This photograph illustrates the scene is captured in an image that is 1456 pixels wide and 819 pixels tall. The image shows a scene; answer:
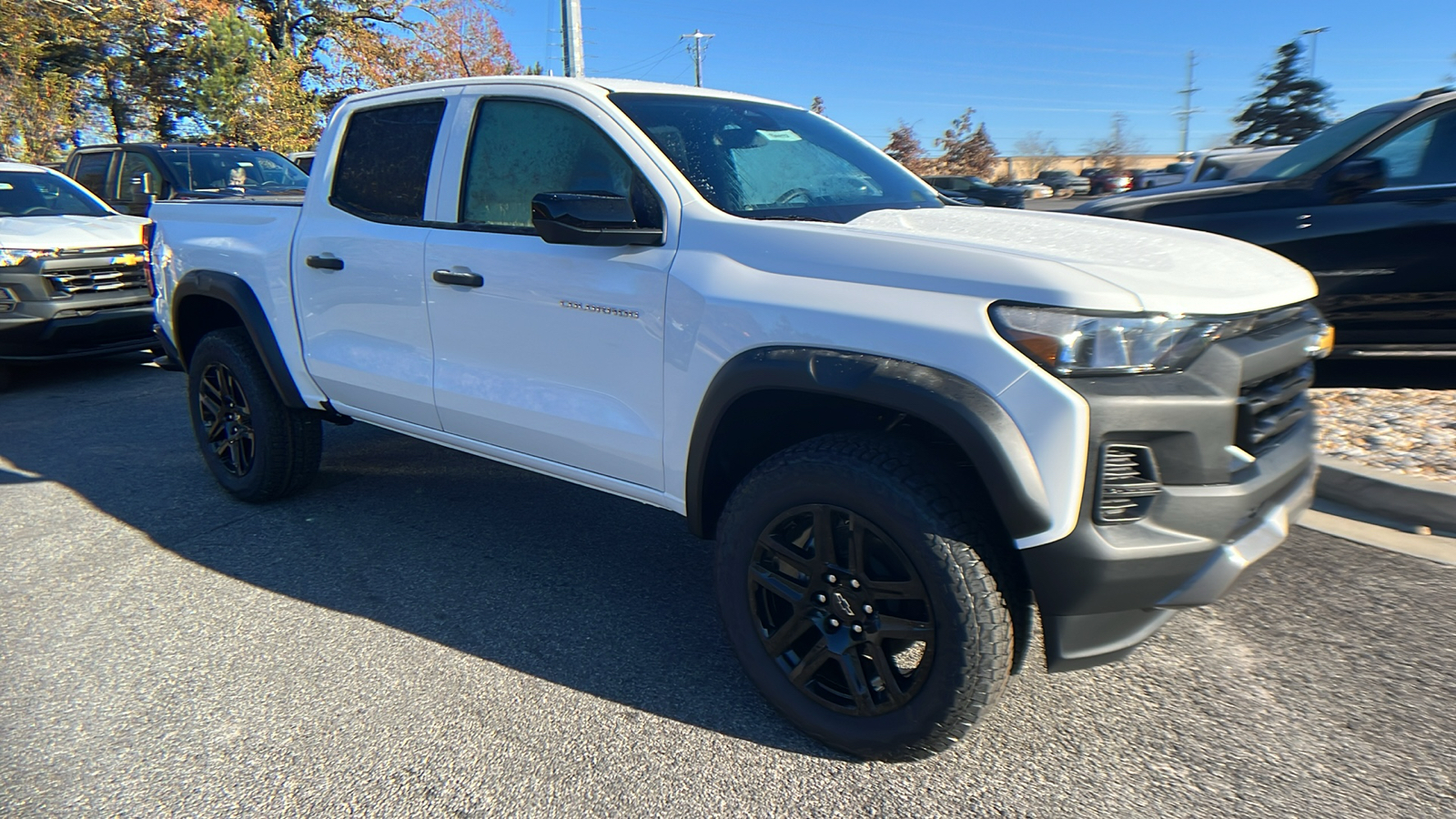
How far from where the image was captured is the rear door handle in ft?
12.9

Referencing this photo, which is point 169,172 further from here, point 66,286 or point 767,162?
point 767,162

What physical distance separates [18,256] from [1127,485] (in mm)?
8125

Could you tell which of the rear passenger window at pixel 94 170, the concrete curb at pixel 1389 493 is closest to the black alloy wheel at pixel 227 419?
the concrete curb at pixel 1389 493

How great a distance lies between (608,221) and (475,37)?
34.9 meters

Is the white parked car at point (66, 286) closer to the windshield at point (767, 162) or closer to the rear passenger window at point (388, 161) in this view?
the rear passenger window at point (388, 161)

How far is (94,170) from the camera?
1056 cm

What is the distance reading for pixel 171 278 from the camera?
16.0 ft

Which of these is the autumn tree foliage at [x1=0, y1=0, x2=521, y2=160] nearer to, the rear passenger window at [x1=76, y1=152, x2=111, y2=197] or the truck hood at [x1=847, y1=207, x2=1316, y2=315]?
the rear passenger window at [x1=76, y1=152, x2=111, y2=197]

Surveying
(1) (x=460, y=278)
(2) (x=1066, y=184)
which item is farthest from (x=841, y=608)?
(2) (x=1066, y=184)

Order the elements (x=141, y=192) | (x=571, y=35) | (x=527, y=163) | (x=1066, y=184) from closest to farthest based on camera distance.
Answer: (x=527, y=163) → (x=141, y=192) → (x=571, y=35) → (x=1066, y=184)

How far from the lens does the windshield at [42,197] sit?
8211 mm

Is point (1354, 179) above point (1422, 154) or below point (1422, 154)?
below

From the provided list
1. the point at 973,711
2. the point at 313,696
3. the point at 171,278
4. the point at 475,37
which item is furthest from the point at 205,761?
the point at 475,37

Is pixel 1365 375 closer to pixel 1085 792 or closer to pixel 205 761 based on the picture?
pixel 1085 792
